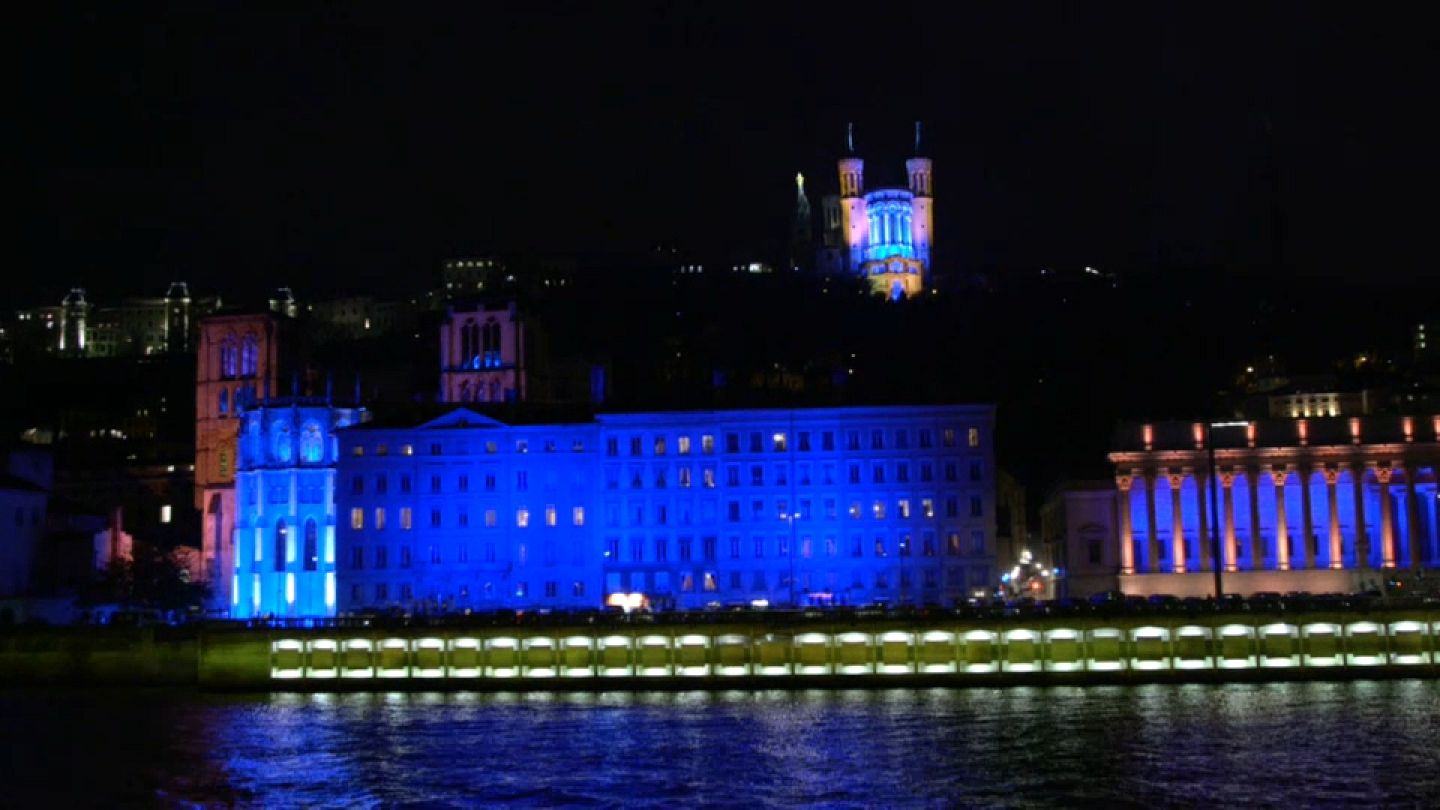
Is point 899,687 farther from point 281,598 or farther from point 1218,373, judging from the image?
point 1218,373

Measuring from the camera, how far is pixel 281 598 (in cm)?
12456

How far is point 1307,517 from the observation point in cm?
11075

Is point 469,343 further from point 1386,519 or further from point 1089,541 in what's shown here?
point 1386,519

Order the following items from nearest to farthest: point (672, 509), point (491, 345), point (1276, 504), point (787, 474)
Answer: point (787, 474) → point (672, 509) → point (1276, 504) → point (491, 345)

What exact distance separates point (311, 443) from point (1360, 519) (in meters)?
74.0

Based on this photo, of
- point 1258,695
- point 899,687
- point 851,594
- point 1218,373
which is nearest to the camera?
point 1258,695

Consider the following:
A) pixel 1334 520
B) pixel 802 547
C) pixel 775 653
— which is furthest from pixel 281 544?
pixel 1334 520

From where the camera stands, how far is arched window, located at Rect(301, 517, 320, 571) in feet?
408

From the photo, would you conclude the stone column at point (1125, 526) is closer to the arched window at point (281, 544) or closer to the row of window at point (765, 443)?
the row of window at point (765, 443)

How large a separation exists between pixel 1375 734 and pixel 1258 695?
16258 millimetres

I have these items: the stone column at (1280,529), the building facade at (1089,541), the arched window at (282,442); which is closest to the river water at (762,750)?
the stone column at (1280,529)

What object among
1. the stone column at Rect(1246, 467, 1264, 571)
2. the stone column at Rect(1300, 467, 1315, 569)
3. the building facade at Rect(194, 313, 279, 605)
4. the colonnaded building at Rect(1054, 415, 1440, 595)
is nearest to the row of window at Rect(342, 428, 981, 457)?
the colonnaded building at Rect(1054, 415, 1440, 595)

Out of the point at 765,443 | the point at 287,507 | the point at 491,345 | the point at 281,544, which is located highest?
the point at 491,345

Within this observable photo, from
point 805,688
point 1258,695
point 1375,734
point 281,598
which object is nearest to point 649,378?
point 281,598
